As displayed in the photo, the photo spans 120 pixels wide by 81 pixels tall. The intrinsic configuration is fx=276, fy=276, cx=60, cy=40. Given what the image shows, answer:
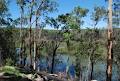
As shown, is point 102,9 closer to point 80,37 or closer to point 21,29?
point 80,37

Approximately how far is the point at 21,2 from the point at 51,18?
5540mm

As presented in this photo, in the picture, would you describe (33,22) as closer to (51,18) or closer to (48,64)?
(51,18)

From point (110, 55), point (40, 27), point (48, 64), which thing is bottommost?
point (48, 64)

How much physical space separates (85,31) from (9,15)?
16.0m

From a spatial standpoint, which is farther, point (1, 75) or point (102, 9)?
point (102, 9)

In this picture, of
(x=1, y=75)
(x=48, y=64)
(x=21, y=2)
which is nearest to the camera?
(x=1, y=75)

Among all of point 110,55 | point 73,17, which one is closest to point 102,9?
point 73,17

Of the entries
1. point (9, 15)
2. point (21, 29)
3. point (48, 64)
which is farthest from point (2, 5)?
point (48, 64)

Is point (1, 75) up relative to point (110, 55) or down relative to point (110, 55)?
down

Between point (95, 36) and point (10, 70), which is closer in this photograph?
point (10, 70)

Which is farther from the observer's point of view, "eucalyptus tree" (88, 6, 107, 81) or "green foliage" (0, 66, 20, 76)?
"eucalyptus tree" (88, 6, 107, 81)

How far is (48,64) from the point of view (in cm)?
6925

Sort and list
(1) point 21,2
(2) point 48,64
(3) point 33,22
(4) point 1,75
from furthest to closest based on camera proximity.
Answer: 1. (2) point 48,64
2. (1) point 21,2
3. (3) point 33,22
4. (4) point 1,75

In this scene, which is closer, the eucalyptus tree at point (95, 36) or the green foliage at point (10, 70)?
the green foliage at point (10, 70)
